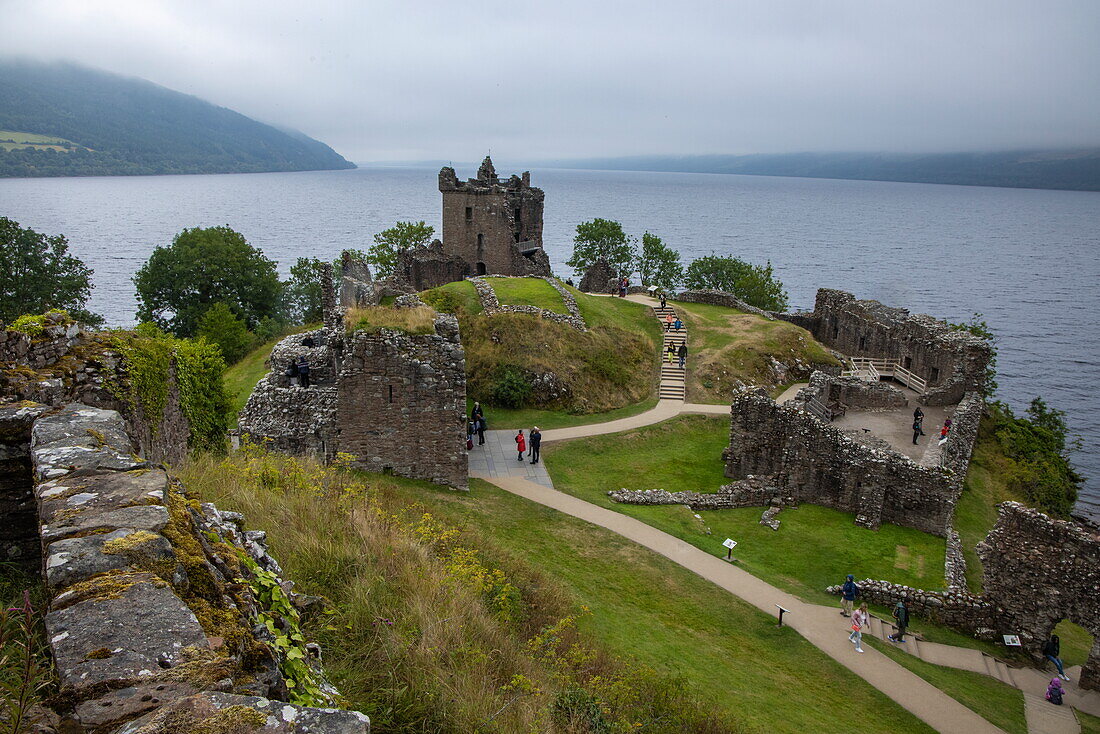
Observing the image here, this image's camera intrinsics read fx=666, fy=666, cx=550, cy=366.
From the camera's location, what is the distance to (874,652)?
647 inches

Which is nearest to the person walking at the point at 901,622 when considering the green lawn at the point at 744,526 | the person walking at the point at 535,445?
the green lawn at the point at 744,526

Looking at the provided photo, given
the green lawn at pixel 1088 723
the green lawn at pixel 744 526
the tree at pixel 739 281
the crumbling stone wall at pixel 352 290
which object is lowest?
the green lawn at pixel 1088 723

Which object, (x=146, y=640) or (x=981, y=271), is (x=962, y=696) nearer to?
(x=146, y=640)

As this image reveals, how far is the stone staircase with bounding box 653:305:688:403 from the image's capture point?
34.2 meters

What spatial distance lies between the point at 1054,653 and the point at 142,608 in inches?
815

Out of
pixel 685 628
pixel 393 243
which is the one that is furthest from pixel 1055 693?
pixel 393 243

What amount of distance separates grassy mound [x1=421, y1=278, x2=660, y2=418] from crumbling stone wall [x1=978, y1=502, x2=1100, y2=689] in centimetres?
1680

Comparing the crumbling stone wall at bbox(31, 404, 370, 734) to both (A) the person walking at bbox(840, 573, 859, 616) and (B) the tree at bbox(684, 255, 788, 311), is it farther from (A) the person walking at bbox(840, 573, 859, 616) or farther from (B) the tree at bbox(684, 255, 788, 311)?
(B) the tree at bbox(684, 255, 788, 311)

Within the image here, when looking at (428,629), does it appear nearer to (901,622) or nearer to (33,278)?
(901,622)

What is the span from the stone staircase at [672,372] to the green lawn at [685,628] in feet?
48.6

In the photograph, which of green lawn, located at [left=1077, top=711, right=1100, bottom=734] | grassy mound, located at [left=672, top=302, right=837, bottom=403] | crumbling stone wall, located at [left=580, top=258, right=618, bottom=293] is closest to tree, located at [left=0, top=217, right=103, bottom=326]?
crumbling stone wall, located at [left=580, top=258, right=618, bottom=293]

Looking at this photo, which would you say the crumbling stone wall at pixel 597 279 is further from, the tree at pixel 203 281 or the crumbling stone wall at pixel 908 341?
the tree at pixel 203 281

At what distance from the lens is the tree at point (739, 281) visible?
6512 centimetres

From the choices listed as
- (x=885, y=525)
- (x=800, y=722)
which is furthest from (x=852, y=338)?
(x=800, y=722)
